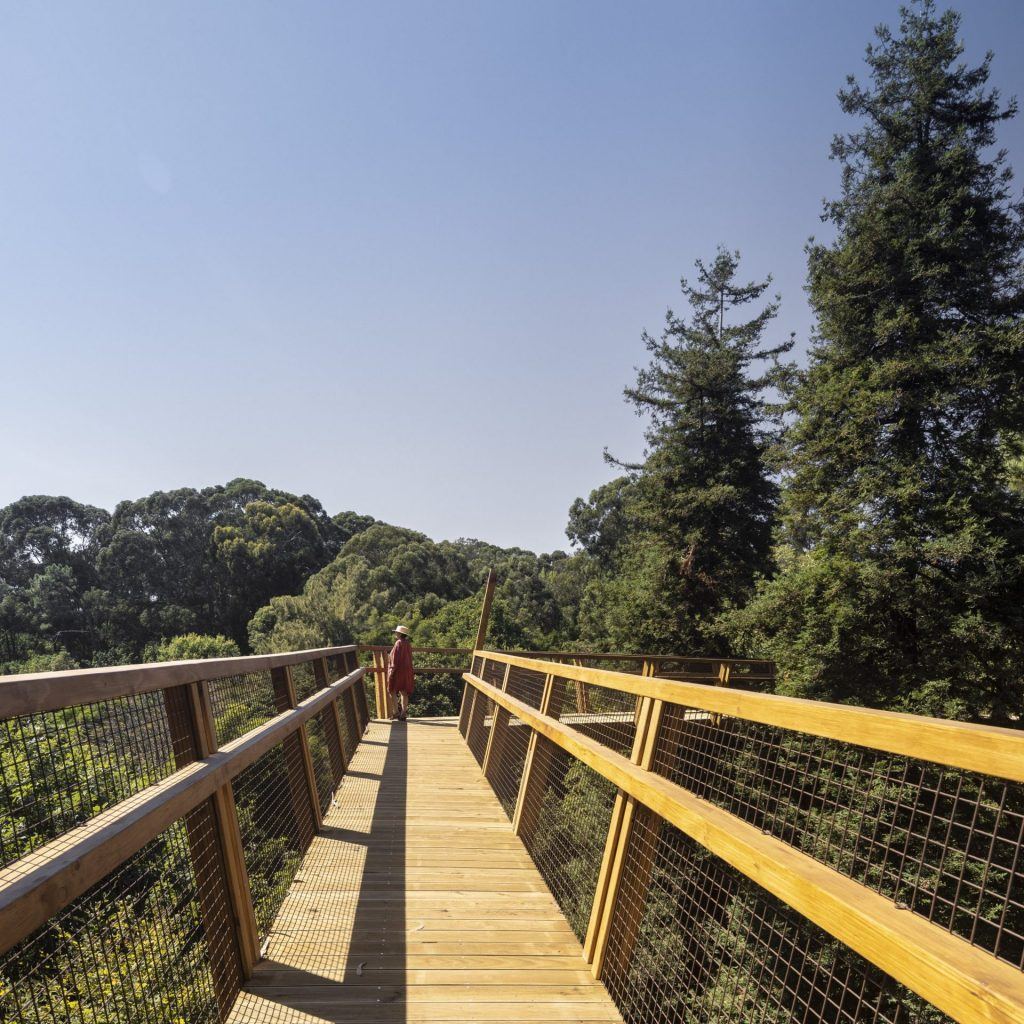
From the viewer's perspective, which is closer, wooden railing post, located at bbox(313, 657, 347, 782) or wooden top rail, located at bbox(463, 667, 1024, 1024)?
wooden top rail, located at bbox(463, 667, 1024, 1024)

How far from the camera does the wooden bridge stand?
4.41 feet

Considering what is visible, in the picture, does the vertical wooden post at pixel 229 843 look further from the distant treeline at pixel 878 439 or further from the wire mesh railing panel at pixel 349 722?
the distant treeline at pixel 878 439

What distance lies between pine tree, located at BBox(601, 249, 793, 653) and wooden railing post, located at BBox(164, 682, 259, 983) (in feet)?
71.2

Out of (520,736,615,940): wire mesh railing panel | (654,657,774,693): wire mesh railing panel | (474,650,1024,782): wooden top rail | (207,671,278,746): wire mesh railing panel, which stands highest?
(474,650,1024,782): wooden top rail

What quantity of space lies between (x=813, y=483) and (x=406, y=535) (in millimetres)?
57083

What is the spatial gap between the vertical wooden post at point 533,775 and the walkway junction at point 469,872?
2 centimetres

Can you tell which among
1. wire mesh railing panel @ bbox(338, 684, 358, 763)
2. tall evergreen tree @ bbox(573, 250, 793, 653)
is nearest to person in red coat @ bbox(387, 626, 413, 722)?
wire mesh railing panel @ bbox(338, 684, 358, 763)

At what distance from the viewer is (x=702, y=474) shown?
25438 mm

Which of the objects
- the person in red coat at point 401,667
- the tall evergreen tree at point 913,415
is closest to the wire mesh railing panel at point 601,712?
the person in red coat at point 401,667

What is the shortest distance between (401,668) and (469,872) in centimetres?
706

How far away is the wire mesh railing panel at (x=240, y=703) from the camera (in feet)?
9.45

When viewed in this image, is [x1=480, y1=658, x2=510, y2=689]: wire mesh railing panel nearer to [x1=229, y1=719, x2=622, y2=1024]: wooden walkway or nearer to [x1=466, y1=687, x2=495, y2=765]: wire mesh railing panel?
[x1=466, y1=687, x2=495, y2=765]: wire mesh railing panel

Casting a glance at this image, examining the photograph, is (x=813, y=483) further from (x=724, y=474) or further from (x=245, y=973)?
(x=245, y=973)

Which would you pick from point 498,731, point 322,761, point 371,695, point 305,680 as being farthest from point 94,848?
point 371,695
